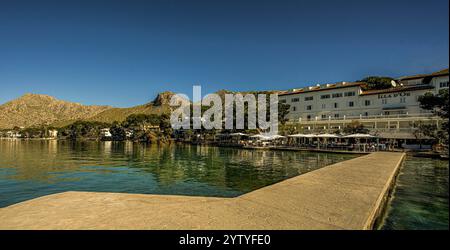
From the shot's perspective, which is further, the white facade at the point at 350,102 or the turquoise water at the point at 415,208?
the white facade at the point at 350,102

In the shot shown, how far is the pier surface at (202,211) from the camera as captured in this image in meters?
5.58

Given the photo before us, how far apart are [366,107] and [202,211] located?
5375 cm

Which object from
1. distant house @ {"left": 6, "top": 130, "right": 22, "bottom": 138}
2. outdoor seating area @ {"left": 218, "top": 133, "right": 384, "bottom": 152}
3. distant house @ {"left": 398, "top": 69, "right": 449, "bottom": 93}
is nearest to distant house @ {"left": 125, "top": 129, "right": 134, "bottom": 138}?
outdoor seating area @ {"left": 218, "top": 133, "right": 384, "bottom": 152}

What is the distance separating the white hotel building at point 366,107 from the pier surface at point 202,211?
38319 mm

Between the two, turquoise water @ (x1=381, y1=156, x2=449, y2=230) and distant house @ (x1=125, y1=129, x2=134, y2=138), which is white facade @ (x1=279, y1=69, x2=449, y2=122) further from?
distant house @ (x1=125, y1=129, x2=134, y2=138)

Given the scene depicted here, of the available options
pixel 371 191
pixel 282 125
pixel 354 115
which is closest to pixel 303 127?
pixel 282 125

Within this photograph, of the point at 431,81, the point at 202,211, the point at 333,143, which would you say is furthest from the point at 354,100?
the point at 202,211

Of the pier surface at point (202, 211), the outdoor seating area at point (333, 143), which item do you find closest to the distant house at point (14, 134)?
the outdoor seating area at point (333, 143)

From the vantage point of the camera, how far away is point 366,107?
5166 centimetres

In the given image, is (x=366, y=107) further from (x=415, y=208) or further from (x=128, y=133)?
(x=128, y=133)

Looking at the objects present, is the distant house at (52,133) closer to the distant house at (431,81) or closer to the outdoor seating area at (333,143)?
the outdoor seating area at (333,143)

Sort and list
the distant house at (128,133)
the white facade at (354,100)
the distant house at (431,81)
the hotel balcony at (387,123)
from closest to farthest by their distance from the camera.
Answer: the hotel balcony at (387,123) < the distant house at (431,81) < the white facade at (354,100) < the distant house at (128,133)

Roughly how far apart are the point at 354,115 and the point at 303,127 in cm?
1030
